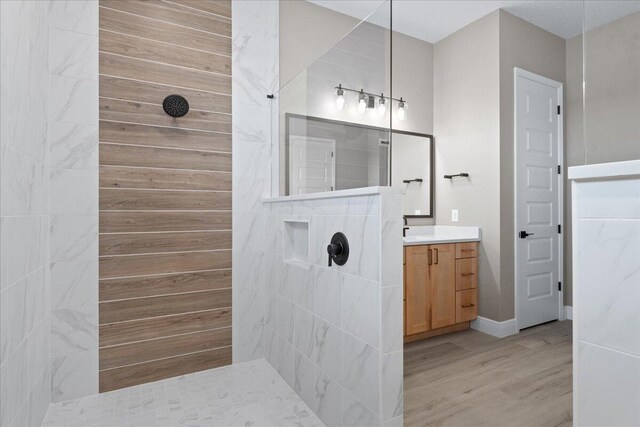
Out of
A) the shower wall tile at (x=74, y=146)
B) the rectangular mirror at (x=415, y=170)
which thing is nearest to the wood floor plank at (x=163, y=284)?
the shower wall tile at (x=74, y=146)

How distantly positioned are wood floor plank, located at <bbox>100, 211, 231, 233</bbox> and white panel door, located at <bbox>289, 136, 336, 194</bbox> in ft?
1.98

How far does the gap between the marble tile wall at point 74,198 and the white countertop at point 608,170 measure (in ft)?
7.78

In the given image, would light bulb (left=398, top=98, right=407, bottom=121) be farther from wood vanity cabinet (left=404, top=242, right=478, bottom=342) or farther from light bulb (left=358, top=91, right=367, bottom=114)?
light bulb (left=358, top=91, right=367, bottom=114)

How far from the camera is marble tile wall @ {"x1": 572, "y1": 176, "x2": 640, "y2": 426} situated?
835 mm

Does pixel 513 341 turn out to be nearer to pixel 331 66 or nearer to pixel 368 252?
pixel 368 252

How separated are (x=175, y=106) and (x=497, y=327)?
3.16 m

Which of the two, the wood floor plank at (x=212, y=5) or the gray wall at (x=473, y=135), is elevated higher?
the wood floor plank at (x=212, y=5)

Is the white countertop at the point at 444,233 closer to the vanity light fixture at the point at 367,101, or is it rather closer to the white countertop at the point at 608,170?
the vanity light fixture at the point at 367,101

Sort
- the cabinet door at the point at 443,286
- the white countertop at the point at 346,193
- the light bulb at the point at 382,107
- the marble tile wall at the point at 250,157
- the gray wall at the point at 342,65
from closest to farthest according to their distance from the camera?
the white countertop at the point at 346,193
the light bulb at the point at 382,107
the gray wall at the point at 342,65
the marble tile wall at the point at 250,157
the cabinet door at the point at 443,286

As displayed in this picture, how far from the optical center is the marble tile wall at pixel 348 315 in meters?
1.43

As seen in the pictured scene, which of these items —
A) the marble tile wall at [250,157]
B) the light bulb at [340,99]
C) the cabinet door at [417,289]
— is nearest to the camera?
the light bulb at [340,99]

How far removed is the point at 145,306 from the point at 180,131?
1.17 meters

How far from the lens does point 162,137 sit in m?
2.29

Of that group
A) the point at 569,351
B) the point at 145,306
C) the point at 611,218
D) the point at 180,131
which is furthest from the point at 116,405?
the point at 569,351
